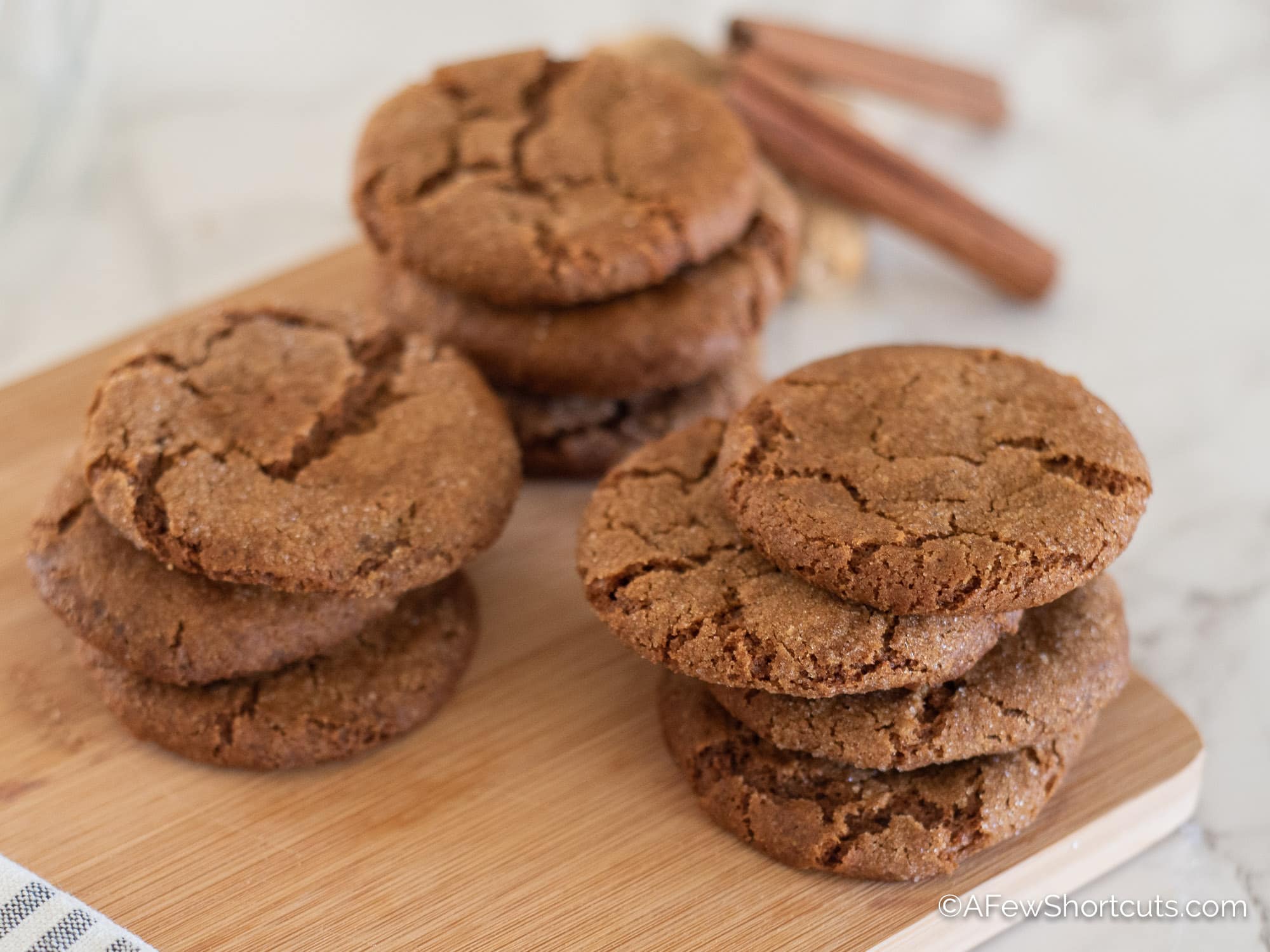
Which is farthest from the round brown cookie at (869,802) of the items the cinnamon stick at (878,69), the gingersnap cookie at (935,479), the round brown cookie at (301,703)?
the cinnamon stick at (878,69)

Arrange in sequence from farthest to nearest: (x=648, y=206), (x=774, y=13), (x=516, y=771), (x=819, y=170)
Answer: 1. (x=774, y=13)
2. (x=819, y=170)
3. (x=648, y=206)
4. (x=516, y=771)

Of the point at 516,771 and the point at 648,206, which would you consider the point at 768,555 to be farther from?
the point at 648,206

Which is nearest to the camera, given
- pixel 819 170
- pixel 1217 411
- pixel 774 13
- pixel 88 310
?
pixel 1217 411

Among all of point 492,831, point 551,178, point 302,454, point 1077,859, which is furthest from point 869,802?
point 551,178

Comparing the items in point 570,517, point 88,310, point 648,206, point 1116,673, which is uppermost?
point 648,206

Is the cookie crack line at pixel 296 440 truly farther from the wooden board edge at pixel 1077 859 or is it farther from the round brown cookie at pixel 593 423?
the wooden board edge at pixel 1077 859

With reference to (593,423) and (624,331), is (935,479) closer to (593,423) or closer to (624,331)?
(624,331)

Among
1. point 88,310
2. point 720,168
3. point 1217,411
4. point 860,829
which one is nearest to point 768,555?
point 860,829
